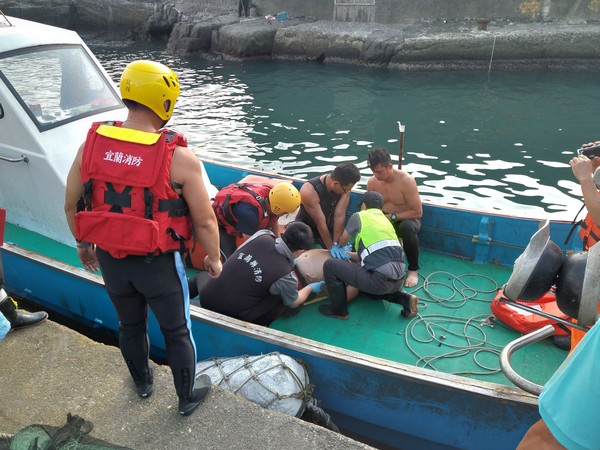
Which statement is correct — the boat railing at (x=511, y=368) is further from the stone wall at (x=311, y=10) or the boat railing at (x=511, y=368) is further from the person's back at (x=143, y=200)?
the stone wall at (x=311, y=10)

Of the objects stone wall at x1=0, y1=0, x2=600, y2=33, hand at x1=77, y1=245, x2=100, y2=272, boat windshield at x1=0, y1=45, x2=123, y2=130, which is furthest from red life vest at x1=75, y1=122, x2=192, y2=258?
stone wall at x1=0, y1=0, x2=600, y2=33

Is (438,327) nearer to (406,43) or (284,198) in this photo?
(284,198)

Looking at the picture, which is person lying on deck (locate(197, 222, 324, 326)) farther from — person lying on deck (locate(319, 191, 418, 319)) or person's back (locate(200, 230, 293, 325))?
person lying on deck (locate(319, 191, 418, 319))

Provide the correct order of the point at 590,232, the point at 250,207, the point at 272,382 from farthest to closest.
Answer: the point at 250,207 < the point at 590,232 < the point at 272,382

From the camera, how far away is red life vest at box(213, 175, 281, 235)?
468cm

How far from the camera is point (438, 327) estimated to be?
4473 mm

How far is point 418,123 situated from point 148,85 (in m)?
11.9

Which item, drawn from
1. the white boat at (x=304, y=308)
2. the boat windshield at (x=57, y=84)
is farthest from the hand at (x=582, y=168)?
the boat windshield at (x=57, y=84)

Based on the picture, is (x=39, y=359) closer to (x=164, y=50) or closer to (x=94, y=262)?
(x=94, y=262)

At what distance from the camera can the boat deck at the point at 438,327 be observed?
4.04 metres

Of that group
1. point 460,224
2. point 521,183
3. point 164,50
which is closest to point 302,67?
point 164,50

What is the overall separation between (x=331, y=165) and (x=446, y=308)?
621 cm

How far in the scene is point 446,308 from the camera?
475 cm

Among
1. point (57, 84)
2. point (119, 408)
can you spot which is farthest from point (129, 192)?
point (57, 84)
